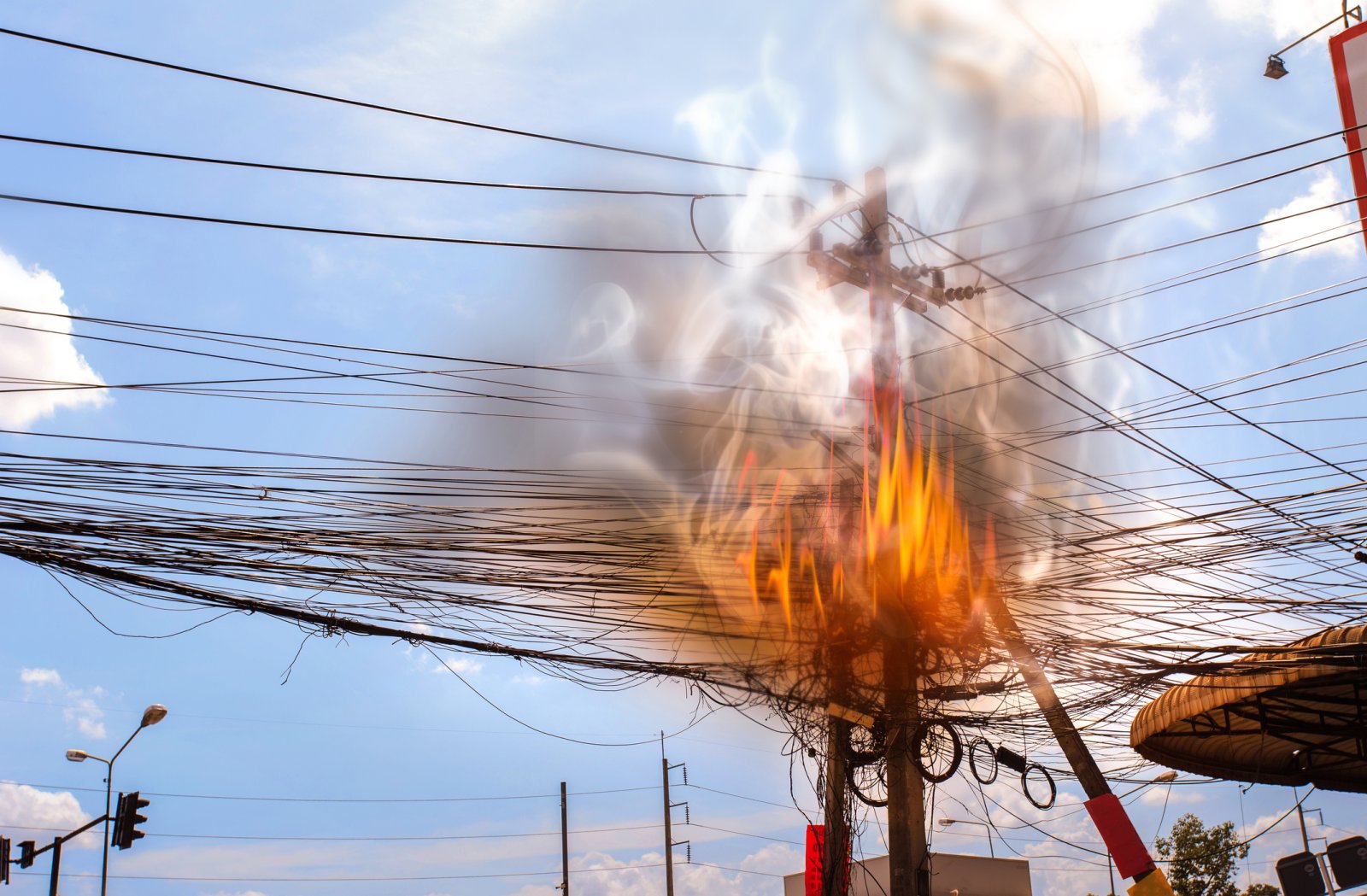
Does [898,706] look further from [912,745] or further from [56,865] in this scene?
[56,865]

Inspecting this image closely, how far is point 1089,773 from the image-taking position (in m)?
12.5

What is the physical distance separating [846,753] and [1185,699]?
6612mm

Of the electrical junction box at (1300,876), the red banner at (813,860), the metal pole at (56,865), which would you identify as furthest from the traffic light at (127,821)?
the electrical junction box at (1300,876)

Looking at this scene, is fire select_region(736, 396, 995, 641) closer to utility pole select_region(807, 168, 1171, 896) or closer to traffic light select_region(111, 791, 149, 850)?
utility pole select_region(807, 168, 1171, 896)

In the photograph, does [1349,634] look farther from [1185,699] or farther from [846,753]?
[846,753]

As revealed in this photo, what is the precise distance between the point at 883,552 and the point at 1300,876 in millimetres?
12548

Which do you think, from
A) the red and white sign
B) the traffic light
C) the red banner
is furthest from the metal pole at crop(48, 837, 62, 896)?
the red and white sign

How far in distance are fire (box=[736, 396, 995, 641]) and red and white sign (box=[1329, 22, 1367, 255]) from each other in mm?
9014

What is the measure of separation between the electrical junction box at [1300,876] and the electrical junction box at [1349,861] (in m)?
0.35

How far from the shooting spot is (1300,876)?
63.8ft

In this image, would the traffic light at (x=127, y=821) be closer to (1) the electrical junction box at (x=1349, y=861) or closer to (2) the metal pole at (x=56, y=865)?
(2) the metal pole at (x=56, y=865)

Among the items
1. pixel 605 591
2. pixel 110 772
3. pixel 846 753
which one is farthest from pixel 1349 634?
pixel 110 772

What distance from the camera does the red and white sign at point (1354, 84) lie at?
17203 mm

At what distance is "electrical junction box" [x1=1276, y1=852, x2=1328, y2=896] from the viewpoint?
19.3 m
